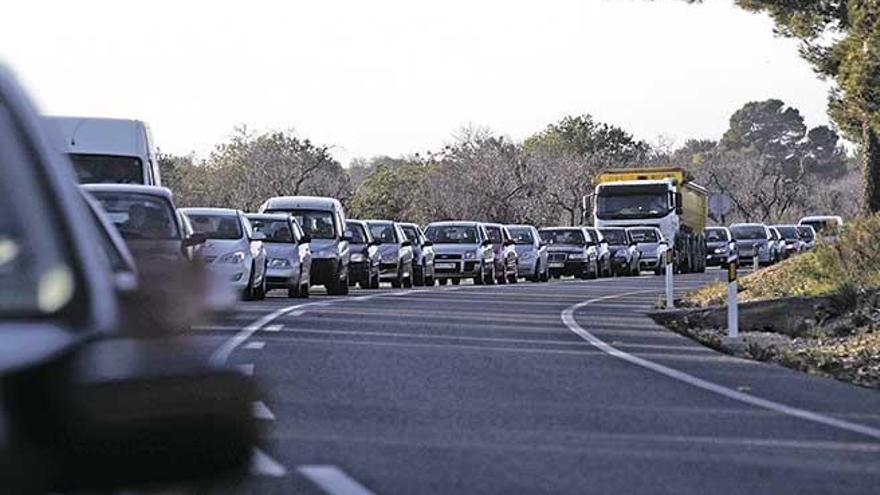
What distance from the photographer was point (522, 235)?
50938 mm

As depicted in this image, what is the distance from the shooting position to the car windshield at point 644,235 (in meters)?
55.7

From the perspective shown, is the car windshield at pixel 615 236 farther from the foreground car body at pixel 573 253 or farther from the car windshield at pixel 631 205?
the foreground car body at pixel 573 253

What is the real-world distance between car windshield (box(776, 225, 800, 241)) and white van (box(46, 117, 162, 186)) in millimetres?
46656

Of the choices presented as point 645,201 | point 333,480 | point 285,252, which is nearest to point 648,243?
point 645,201

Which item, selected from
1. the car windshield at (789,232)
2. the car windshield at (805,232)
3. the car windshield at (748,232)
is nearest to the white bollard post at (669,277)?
the car windshield at (748,232)

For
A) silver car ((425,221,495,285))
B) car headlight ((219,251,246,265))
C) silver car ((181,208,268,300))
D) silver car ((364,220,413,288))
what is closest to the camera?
car headlight ((219,251,246,265))

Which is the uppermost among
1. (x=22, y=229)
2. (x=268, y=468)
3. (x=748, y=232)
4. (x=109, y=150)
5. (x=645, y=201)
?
(x=109, y=150)

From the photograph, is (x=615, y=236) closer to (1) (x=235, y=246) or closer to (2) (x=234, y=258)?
(1) (x=235, y=246)

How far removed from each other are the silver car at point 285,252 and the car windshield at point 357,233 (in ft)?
20.7

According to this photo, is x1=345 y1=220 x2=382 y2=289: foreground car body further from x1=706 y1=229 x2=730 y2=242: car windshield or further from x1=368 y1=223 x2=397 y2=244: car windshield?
x1=706 y1=229 x2=730 y2=242: car windshield

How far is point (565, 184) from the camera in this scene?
97.7m

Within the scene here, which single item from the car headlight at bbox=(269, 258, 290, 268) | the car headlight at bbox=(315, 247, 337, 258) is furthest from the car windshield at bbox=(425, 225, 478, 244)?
the car headlight at bbox=(269, 258, 290, 268)

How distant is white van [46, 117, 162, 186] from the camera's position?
993 inches

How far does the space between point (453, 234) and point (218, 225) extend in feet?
65.2
